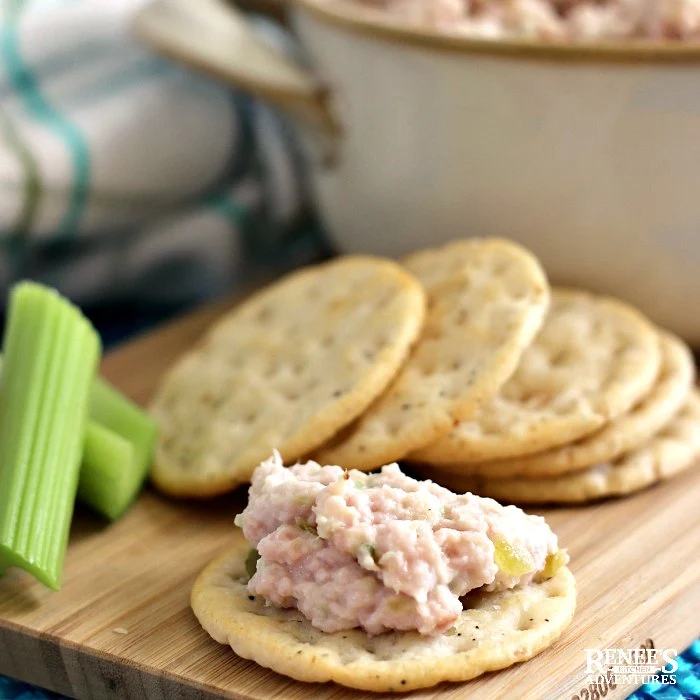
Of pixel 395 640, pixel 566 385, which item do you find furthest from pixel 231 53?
pixel 395 640

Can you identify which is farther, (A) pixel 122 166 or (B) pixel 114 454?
(A) pixel 122 166

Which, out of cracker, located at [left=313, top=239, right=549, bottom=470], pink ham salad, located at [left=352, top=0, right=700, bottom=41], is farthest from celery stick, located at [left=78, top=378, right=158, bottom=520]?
pink ham salad, located at [left=352, top=0, right=700, bottom=41]

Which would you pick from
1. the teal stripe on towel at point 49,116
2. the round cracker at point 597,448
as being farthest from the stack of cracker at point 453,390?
the teal stripe on towel at point 49,116

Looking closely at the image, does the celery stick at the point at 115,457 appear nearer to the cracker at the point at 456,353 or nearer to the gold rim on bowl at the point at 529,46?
the cracker at the point at 456,353

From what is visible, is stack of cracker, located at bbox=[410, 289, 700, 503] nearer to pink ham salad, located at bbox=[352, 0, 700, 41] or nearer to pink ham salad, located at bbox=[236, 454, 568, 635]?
pink ham salad, located at bbox=[236, 454, 568, 635]

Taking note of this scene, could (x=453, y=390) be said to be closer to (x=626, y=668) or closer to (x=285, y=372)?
(x=285, y=372)

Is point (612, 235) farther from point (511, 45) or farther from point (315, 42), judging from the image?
point (315, 42)
